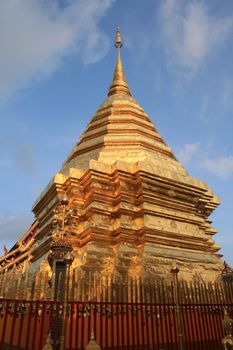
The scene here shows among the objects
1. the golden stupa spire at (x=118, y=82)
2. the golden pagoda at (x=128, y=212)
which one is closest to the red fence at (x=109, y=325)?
the golden pagoda at (x=128, y=212)

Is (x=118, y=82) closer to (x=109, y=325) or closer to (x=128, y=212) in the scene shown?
(x=128, y=212)

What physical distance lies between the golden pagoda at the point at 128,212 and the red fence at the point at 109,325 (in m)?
1.97

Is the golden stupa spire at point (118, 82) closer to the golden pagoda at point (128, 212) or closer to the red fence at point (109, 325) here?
the golden pagoda at point (128, 212)

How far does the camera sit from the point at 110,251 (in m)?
9.84

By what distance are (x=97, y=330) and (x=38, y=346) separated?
1.14 m

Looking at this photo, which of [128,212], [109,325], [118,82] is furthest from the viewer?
[118,82]

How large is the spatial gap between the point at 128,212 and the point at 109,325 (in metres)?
4.47

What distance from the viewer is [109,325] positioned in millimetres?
6512

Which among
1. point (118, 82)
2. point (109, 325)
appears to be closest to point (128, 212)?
point (109, 325)

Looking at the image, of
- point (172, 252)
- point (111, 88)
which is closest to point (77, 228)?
point (172, 252)

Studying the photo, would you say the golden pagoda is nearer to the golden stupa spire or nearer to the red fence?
the red fence

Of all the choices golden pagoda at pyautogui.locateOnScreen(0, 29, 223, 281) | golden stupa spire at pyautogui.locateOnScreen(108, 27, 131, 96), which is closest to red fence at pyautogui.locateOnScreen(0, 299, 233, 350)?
golden pagoda at pyautogui.locateOnScreen(0, 29, 223, 281)

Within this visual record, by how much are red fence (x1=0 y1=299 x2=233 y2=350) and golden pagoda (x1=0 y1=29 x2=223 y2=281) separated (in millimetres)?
1966

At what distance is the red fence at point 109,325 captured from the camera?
5.75 meters
